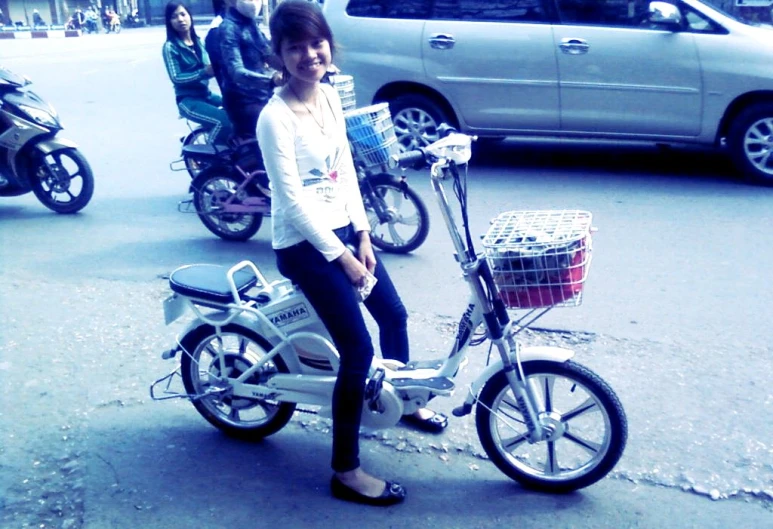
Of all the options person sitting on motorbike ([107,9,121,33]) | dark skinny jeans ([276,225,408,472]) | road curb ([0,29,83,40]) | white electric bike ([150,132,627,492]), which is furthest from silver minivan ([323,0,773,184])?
person sitting on motorbike ([107,9,121,33])

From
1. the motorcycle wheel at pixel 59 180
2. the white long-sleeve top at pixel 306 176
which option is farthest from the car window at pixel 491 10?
the white long-sleeve top at pixel 306 176

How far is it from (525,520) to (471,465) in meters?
0.42

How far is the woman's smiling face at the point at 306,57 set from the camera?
118 inches

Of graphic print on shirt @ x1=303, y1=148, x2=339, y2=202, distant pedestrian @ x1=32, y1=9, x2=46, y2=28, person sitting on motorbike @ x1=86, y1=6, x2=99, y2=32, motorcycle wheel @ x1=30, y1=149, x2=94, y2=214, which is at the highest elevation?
graphic print on shirt @ x1=303, y1=148, x2=339, y2=202

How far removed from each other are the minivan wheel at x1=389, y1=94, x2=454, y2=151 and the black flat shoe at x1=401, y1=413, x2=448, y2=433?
5156mm

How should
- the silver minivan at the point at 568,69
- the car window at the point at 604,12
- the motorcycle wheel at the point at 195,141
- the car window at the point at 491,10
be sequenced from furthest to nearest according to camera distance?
the car window at the point at 491,10, the car window at the point at 604,12, the motorcycle wheel at the point at 195,141, the silver minivan at the point at 568,69

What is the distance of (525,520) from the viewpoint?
3.25m

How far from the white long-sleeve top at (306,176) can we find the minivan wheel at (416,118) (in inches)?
217

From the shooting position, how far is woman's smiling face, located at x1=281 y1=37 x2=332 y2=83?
3.01 meters

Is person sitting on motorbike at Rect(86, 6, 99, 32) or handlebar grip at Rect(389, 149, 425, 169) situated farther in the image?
person sitting on motorbike at Rect(86, 6, 99, 32)

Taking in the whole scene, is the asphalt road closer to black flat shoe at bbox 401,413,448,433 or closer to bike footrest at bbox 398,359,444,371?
black flat shoe at bbox 401,413,448,433

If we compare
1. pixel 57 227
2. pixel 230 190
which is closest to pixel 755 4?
pixel 230 190

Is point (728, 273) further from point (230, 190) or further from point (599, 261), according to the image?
point (230, 190)

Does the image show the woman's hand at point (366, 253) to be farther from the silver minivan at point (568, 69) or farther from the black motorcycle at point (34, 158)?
the silver minivan at point (568, 69)
